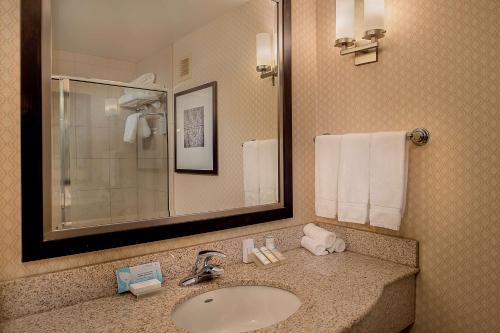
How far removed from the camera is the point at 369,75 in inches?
63.3

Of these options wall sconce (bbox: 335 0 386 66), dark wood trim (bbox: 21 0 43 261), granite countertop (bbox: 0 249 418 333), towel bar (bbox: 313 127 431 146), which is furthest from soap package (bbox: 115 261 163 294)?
wall sconce (bbox: 335 0 386 66)

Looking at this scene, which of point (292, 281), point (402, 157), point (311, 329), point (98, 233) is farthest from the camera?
point (402, 157)

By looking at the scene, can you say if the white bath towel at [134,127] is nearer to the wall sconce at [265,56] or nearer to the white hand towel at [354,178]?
the wall sconce at [265,56]

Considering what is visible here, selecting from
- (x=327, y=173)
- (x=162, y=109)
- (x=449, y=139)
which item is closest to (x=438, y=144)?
(x=449, y=139)

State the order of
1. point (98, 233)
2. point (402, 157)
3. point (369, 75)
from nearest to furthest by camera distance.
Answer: point (98, 233) → point (402, 157) → point (369, 75)

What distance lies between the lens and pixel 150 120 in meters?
1.30

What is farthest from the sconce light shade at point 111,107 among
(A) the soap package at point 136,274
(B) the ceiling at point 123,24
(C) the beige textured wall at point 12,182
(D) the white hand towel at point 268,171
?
(D) the white hand towel at point 268,171

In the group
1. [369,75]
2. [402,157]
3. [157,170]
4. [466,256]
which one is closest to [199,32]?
[157,170]

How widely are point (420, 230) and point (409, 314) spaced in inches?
14.2

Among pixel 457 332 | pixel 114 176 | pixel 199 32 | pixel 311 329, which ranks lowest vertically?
pixel 457 332

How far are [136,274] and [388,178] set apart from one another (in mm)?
1089

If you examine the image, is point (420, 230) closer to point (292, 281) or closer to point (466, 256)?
point (466, 256)

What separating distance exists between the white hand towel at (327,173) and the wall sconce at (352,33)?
0.41 metres

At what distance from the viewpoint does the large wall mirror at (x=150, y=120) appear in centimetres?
104
